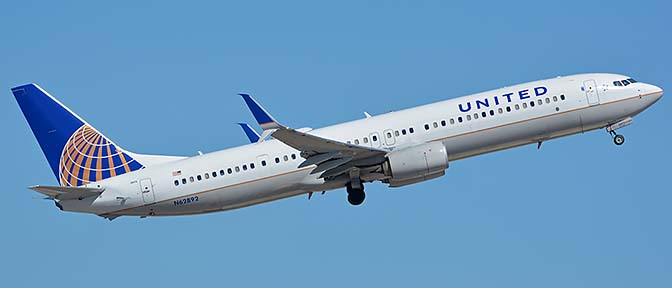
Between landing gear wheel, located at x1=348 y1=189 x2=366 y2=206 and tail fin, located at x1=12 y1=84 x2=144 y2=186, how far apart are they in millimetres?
10935

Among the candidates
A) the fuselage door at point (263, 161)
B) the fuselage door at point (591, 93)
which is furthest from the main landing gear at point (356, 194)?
the fuselage door at point (591, 93)

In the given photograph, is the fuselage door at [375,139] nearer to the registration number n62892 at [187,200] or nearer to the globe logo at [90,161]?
the registration number n62892 at [187,200]

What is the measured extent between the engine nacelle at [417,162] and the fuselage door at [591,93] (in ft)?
25.5

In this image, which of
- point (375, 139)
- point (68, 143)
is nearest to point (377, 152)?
point (375, 139)

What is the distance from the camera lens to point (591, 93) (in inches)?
2142

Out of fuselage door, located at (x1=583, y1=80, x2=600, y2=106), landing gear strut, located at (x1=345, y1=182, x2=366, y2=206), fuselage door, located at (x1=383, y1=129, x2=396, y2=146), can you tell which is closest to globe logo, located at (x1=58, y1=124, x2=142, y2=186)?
landing gear strut, located at (x1=345, y1=182, x2=366, y2=206)

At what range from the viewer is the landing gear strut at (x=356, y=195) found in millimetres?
55219

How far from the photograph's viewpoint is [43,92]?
58.5 m

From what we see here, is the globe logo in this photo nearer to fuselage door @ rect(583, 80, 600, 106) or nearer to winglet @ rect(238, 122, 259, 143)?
winglet @ rect(238, 122, 259, 143)

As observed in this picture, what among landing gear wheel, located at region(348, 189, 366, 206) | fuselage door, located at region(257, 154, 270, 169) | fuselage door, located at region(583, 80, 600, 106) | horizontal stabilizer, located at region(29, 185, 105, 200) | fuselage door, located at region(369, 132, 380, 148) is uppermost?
fuselage door, located at region(583, 80, 600, 106)

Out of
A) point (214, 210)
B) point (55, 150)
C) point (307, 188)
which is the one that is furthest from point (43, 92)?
point (307, 188)

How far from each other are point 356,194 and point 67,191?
46.3ft

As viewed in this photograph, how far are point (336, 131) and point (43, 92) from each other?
1615 cm

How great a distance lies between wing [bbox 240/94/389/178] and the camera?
50.4 meters
